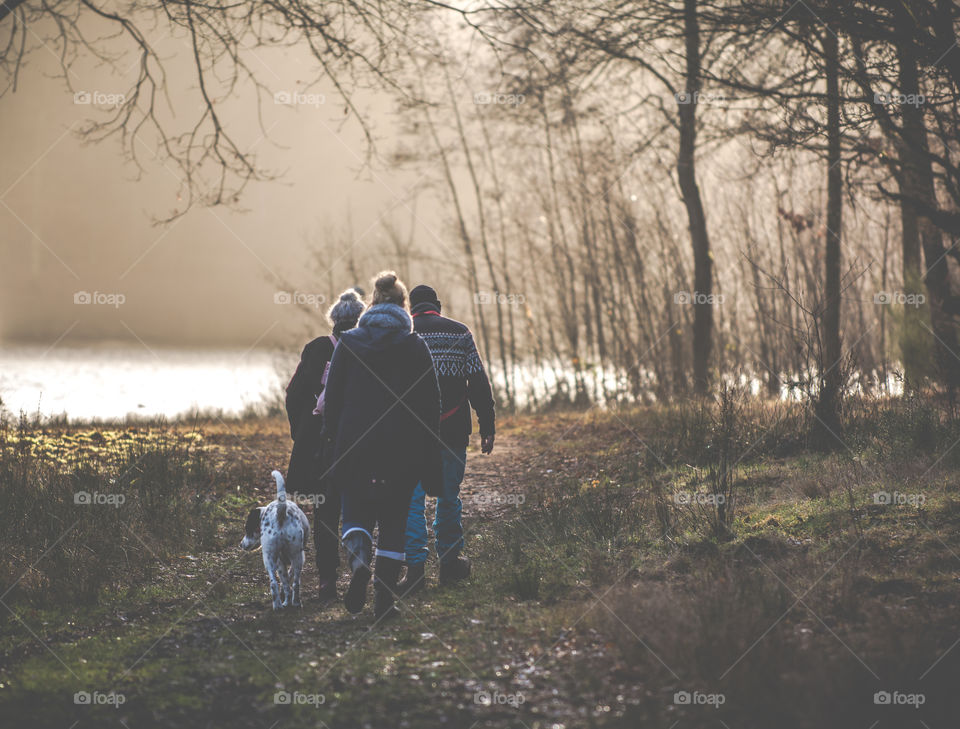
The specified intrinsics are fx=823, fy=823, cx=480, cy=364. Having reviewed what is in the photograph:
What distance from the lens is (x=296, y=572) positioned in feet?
18.3

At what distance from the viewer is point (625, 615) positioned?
4.66 meters

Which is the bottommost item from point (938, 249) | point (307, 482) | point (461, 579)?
point (461, 579)

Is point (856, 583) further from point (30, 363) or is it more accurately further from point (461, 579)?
point (30, 363)

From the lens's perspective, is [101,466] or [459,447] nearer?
[459,447]

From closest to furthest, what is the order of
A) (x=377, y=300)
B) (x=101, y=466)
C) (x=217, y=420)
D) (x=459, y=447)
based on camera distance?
(x=377, y=300)
(x=459, y=447)
(x=101, y=466)
(x=217, y=420)

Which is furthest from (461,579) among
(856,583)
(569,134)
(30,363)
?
(30,363)

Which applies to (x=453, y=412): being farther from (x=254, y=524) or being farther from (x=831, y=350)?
(x=831, y=350)

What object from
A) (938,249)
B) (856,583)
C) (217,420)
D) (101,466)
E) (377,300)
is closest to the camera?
(856,583)

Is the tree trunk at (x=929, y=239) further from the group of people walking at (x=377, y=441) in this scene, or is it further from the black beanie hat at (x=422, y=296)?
the group of people walking at (x=377, y=441)

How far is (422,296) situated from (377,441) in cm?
160

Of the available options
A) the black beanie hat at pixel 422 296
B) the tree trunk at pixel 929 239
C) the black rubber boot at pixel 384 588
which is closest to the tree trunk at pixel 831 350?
the tree trunk at pixel 929 239

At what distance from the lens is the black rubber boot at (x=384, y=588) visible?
5266mm

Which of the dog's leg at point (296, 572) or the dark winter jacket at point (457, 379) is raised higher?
the dark winter jacket at point (457, 379)

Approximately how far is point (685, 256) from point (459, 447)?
559 inches
